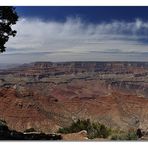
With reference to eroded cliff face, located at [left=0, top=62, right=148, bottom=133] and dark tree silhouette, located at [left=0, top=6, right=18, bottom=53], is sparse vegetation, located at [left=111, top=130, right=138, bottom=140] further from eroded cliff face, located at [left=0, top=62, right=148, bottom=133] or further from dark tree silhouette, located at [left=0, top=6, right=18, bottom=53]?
dark tree silhouette, located at [left=0, top=6, right=18, bottom=53]

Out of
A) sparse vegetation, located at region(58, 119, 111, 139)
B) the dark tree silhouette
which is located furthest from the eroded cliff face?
the dark tree silhouette

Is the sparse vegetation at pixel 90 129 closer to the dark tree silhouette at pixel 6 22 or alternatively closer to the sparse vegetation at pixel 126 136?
the sparse vegetation at pixel 126 136

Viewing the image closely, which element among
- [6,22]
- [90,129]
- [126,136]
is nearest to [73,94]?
[90,129]

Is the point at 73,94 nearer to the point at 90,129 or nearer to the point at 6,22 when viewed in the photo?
the point at 90,129
